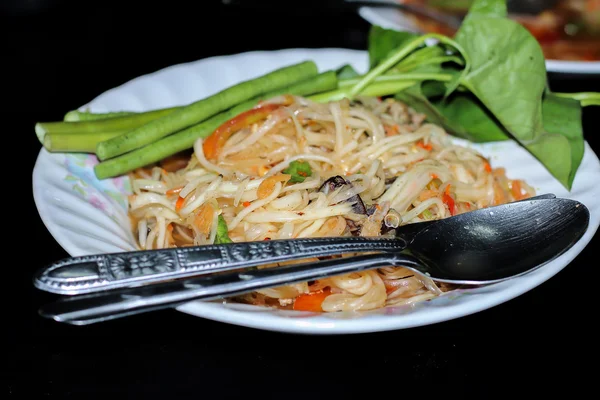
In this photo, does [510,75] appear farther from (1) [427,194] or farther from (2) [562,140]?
(1) [427,194]

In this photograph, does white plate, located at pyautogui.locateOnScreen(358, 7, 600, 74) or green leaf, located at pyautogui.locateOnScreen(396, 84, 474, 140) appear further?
white plate, located at pyautogui.locateOnScreen(358, 7, 600, 74)

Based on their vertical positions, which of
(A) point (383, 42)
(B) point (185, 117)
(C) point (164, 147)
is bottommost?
(C) point (164, 147)

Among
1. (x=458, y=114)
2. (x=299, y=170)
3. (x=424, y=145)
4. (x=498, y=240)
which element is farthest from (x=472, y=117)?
(x=498, y=240)

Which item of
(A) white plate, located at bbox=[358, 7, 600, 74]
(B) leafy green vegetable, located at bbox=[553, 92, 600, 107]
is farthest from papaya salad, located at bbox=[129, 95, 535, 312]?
(A) white plate, located at bbox=[358, 7, 600, 74]

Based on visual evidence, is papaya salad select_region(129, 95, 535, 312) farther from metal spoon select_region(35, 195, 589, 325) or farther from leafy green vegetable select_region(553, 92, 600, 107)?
leafy green vegetable select_region(553, 92, 600, 107)

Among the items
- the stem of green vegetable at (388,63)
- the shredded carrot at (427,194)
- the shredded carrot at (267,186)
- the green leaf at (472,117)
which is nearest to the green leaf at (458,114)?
the green leaf at (472,117)

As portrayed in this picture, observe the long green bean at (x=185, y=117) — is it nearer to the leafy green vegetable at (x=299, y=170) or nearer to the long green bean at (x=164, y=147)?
the long green bean at (x=164, y=147)

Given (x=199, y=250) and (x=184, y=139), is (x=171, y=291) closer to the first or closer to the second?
(x=199, y=250)

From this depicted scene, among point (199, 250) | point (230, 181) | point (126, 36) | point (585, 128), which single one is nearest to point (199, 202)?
point (230, 181)
